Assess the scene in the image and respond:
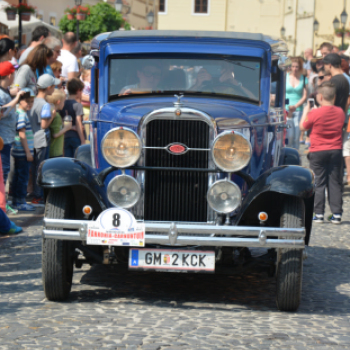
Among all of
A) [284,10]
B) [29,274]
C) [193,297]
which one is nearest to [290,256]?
[193,297]

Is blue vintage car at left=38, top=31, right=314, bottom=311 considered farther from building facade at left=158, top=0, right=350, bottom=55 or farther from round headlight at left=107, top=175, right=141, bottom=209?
building facade at left=158, top=0, right=350, bottom=55

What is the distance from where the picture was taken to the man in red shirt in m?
9.59

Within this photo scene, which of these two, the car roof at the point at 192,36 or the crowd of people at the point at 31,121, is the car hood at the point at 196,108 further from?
the crowd of people at the point at 31,121

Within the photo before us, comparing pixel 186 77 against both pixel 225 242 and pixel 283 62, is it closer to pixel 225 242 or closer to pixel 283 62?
pixel 283 62

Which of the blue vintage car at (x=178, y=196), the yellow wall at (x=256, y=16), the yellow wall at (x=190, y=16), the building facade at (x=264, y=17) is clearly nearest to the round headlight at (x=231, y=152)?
the blue vintage car at (x=178, y=196)

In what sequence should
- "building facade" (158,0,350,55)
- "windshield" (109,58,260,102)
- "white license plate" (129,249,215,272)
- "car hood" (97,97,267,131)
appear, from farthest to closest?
1. "building facade" (158,0,350,55)
2. "windshield" (109,58,260,102)
3. "car hood" (97,97,267,131)
4. "white license plate" (129,249,215,272)

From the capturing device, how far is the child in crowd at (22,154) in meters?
9.48

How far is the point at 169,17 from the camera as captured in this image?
232 feet

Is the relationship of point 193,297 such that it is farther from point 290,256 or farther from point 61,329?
point 61,329

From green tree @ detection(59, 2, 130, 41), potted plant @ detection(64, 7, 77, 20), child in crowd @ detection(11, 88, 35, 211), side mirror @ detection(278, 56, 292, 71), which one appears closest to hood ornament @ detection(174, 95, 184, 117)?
side mirror @ detection(278, 56, 292, 71)

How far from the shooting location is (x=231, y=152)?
5.39 meters

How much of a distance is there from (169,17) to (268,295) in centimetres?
6673

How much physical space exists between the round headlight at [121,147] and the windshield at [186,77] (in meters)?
0.94

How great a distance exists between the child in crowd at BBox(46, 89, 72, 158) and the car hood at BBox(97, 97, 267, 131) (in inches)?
172
